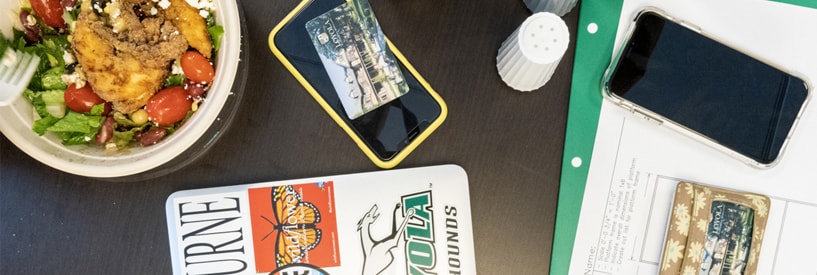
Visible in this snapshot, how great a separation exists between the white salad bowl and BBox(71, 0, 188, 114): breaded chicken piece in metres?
0.05

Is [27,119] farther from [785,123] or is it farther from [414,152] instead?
[785,123]

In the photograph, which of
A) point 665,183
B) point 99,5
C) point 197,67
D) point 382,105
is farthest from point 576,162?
point 99,5

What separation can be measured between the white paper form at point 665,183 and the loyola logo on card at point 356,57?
0.24m

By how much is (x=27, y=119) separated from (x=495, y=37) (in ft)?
1.59

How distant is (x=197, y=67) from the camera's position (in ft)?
1.92

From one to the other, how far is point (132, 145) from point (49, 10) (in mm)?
157

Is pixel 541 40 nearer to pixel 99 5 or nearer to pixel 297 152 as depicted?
pixel 297 152

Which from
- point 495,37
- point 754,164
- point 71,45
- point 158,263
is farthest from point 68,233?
point 754,164

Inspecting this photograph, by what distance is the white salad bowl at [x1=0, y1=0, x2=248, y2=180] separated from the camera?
0.58m

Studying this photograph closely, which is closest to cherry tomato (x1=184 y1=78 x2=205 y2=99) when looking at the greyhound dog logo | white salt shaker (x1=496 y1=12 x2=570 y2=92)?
the greyhound dog logo

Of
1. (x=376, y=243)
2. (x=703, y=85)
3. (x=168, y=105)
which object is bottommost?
(x=376, y=243)

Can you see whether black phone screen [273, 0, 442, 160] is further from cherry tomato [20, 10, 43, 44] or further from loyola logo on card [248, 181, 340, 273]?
cherry tomato [20, 10, 43, 44]

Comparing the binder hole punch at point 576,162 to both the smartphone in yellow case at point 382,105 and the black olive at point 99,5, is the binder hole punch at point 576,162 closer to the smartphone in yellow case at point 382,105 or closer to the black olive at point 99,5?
the smartphone in yellow case at point 382,105

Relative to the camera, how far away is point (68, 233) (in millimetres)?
654
